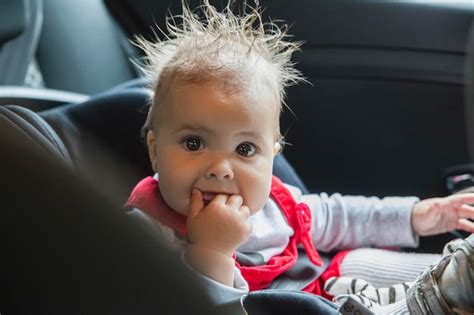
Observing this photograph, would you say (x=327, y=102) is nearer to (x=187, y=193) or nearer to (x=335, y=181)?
(x=335, y=181)

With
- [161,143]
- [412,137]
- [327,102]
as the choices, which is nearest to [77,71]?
[327,102]

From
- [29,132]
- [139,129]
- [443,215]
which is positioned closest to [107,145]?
[139,129]

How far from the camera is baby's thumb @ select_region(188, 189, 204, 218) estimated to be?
72cm

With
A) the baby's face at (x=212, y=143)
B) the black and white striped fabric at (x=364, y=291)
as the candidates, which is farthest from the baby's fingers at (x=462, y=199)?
the baby's face at (x=212, y=143)

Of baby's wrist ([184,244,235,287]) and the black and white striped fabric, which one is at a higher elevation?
baby's wrist ([184,244,235,287])

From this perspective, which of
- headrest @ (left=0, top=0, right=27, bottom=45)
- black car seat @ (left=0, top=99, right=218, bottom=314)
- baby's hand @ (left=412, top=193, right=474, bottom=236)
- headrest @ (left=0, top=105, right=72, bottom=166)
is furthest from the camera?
headrest @ (left=0, top=0, right=27, bottom=45)

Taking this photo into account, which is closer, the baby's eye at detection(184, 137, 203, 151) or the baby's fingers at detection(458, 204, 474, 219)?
the baby's eye at detection(184, 137, 203, 151)

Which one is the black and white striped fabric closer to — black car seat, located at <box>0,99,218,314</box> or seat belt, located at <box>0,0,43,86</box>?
black car seat, located at <box>0,99,218,314</box>

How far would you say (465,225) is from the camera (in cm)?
82

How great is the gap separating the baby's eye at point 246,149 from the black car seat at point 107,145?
115 millimetres

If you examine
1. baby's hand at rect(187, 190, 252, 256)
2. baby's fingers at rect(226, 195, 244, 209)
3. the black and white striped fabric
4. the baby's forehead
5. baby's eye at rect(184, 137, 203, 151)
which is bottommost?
the black and white striped fabric

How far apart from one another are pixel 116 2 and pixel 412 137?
0.61 meters

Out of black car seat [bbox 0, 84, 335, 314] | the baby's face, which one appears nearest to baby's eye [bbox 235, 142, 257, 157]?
the baby's face

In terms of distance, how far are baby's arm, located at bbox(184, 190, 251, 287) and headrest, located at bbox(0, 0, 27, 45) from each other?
79 cm
